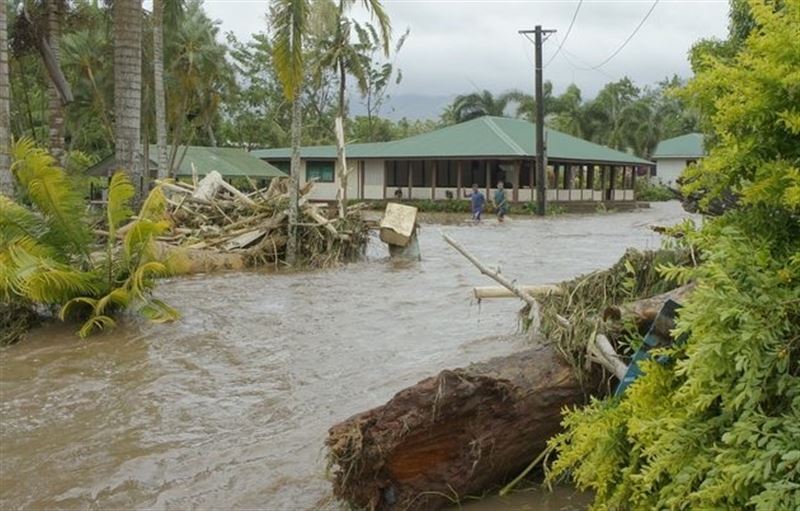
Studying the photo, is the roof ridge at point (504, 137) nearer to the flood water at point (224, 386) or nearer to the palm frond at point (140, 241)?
the flood water at point (224, 386)

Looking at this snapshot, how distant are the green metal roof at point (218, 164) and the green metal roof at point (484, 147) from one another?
12.6 ft

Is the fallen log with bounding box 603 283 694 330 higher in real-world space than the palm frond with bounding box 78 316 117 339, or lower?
higher

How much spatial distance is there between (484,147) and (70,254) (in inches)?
1198

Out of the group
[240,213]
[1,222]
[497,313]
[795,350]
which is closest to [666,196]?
[240,213]

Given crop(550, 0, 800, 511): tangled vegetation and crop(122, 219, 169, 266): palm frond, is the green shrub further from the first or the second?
crop(550, 0, 800, 511): tangled vegetation

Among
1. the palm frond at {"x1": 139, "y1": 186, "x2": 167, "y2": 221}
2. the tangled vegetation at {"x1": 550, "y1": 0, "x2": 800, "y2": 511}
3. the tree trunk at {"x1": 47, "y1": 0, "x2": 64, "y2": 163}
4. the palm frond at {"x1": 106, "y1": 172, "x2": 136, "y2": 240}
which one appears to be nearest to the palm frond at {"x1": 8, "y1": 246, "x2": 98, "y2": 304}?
the palm frond at {"x1": 106, "y1": 172, "x2": 136, "y2": 240}

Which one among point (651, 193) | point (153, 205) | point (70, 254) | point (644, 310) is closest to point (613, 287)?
point (644, 310)

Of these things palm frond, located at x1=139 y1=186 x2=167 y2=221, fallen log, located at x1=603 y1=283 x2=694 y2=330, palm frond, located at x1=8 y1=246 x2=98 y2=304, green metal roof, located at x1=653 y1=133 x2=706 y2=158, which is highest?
green metal roof, located at x1=653 y1=133 x2=706 y2=158

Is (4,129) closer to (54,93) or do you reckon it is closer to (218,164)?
(54,93)

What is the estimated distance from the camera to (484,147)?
39.5 m

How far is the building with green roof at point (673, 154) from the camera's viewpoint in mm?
62719

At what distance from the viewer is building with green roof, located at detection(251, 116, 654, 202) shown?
3972 centimetres

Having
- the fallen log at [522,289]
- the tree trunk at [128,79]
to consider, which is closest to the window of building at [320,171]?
the tree trunk at [128,79]

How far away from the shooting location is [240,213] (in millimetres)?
19172
